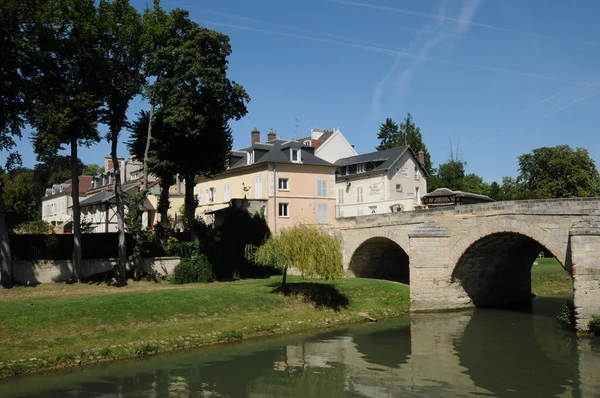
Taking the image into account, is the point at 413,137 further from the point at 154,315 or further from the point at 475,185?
the point at 154,315

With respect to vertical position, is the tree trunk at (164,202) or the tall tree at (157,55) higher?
the tall tree at (157,55)

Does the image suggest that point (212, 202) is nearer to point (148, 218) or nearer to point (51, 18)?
point (148, 218)

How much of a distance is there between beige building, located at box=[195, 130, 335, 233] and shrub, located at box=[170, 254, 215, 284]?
21.2ft

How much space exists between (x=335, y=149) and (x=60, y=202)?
100 feet

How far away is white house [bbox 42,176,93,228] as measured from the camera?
56594 mm

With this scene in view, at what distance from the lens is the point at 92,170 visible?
85750 millimetres

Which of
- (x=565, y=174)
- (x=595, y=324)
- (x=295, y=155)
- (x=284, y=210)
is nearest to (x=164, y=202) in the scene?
(x=284, y=210)

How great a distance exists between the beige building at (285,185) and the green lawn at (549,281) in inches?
559

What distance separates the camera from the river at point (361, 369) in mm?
14391

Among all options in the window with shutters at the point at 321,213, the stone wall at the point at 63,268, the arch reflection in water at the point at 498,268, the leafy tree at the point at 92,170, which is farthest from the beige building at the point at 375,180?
the leafy tree at the point at 92,170


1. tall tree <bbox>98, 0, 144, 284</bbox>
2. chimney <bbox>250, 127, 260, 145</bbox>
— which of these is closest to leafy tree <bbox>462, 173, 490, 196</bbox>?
chimney <bbox>250, 127, 260, 145</bbox>

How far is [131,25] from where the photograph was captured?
26656 millimetres

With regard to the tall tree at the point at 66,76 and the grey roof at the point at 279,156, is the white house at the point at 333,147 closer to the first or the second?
the grey roof at the point at 279,156

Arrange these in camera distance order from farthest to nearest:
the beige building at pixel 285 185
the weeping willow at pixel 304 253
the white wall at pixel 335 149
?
the white wall at pixel 335 149 < the beige building at pixel 285 185 < the weeping willow at pixel 304 253
